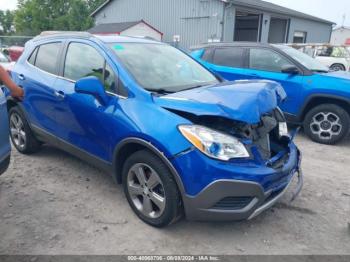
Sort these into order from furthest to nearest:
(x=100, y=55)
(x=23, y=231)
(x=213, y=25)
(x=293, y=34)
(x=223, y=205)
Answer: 1. (x=293, y=34)
2. (x=213, y=25)
3. (x=100, y=55)
4. (x=23, y=231)
5. (x=223, y=205)

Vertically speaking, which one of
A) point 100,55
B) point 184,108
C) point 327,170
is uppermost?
point 100,55

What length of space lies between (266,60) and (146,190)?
437cm

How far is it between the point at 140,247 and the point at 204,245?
0.56 meters

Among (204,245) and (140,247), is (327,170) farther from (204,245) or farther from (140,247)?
(140,247)

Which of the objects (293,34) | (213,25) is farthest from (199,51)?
(293,34)

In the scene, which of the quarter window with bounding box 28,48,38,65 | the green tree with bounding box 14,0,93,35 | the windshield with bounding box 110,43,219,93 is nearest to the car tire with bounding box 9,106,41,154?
the quarter window with bounding box 28,48,38,65

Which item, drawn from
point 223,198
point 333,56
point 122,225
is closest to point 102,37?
point 122,225

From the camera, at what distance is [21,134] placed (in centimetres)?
488

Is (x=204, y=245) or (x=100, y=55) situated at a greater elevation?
(x=100, y=55)

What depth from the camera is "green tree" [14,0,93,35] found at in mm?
41594

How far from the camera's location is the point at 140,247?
9.70ft

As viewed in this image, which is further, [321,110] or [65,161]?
[321,110]

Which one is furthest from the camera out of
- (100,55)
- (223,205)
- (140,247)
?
(100,55)

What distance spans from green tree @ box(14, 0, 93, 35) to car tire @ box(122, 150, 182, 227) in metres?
41.5
